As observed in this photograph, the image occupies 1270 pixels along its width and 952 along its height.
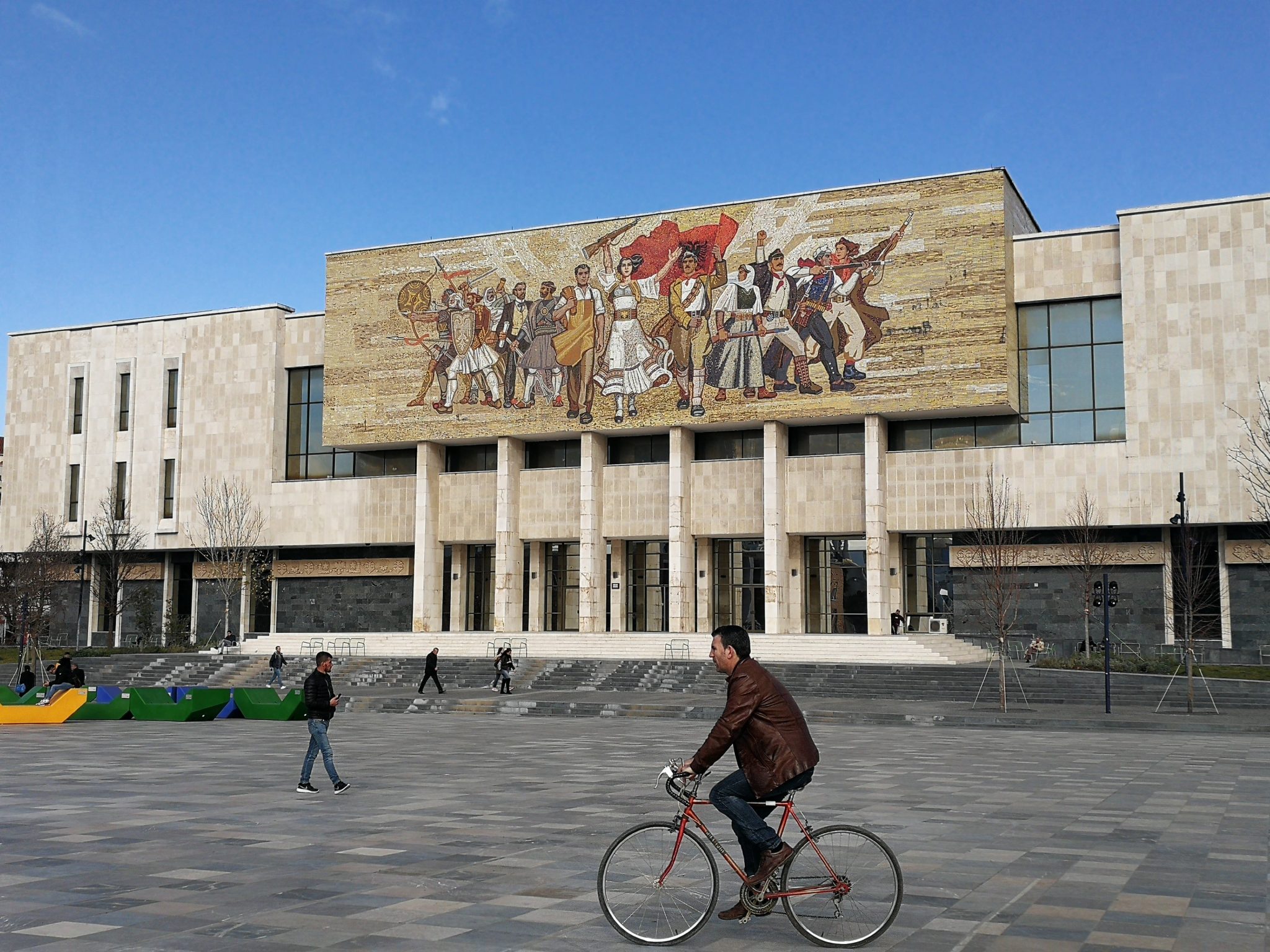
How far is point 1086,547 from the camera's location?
4409cm

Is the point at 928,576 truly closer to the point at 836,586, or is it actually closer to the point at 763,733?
the point at 836,586

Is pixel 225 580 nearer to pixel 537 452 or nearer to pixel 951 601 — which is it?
pixel 537 452

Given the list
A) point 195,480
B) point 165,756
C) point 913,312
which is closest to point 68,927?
point 165,756

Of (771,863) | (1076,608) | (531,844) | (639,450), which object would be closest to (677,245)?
(639,450)

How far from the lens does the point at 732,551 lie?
53.9 meters

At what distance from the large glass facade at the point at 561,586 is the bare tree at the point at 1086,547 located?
2157 centimetres

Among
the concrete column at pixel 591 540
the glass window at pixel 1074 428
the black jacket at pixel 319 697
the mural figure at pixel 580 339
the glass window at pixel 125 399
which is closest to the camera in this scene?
the black jacket at pixel 319 697

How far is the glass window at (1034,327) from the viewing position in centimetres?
4841

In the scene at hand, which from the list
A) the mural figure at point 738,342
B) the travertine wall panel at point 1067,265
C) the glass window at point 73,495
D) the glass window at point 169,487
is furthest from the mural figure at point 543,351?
the glass window at point 73,495

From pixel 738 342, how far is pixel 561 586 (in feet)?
49.6

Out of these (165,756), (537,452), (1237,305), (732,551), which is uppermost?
(1237,305)

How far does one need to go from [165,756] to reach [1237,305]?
3955cm

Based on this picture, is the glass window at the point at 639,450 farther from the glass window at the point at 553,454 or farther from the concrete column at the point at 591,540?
the glass window at the point at 553,454

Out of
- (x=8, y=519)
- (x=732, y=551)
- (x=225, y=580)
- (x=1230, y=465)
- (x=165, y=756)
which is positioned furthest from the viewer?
(x=8, y=519)
